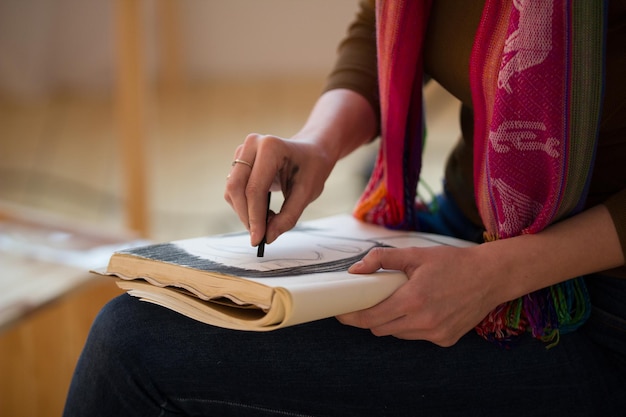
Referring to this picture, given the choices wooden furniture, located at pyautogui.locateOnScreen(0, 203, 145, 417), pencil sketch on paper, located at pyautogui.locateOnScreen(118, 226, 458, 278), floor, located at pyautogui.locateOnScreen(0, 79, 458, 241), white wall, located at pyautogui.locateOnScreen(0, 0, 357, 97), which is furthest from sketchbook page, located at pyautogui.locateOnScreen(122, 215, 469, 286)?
white wall, located at pyautogui.locateOnScreen(0, 0, 357, 97)

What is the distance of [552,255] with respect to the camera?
66 cm

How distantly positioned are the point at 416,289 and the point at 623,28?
0.96 ft

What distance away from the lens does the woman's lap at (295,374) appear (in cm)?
65

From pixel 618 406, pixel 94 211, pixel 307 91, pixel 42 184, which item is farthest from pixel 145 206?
pixel 307 91

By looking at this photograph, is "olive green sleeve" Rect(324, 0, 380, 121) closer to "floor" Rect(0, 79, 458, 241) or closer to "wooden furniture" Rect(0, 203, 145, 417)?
"wooden furniture" Rect(0, 203, 145, 417)

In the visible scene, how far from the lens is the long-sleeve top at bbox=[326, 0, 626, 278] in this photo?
2.21 ft

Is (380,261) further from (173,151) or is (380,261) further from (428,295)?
(173,151)

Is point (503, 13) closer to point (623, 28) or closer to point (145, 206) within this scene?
point (623, 28)

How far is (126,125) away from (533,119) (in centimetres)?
114

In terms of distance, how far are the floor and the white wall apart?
0.09m

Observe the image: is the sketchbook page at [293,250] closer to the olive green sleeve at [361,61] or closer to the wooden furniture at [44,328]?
the olive green sleeve at [361,61]

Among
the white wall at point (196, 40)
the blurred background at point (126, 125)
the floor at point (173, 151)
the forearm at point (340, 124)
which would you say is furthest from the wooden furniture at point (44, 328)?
the white wall at point (196, 40)

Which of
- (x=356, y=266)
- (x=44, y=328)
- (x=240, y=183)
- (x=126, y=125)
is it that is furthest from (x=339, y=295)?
(x=126, y=125)

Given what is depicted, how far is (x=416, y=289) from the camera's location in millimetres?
623
